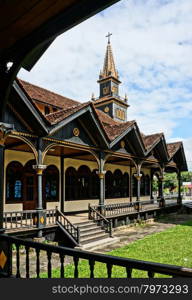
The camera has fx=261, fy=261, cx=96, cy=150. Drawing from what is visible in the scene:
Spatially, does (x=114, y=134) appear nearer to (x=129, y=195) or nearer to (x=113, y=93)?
(x=129, y=195)

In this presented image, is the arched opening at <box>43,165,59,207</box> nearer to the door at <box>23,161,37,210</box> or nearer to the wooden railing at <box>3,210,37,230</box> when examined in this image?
the door at <box>23,161,37,210</box>

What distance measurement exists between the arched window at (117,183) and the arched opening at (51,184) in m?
7.24

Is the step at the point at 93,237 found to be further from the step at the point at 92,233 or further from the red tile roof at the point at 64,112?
the red tile roof at the point at 64,112

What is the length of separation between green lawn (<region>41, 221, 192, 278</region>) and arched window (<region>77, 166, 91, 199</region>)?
667 cm

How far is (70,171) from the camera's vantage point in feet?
60.6

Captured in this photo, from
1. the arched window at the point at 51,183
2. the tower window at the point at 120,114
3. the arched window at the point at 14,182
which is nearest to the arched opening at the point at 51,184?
the arched window at the point at 51,183

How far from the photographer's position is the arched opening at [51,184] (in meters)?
16.7

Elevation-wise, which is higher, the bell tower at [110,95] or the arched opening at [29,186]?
the bell tower at [110,95]

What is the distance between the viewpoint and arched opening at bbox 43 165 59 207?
16688mm

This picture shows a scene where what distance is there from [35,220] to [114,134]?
784 centimetres

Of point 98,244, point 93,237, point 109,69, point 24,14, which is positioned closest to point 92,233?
point 93,237

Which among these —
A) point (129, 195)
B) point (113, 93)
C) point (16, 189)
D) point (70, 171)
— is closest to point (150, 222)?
point (129, 195)

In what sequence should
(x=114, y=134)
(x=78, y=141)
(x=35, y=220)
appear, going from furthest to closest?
(x=114, y=134) → (x=78, y=141) → (x=35, y=220)

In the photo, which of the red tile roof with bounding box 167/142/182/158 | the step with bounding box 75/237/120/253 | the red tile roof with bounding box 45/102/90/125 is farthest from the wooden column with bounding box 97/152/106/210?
the red tile roof with bounding box 167/142/182/158
